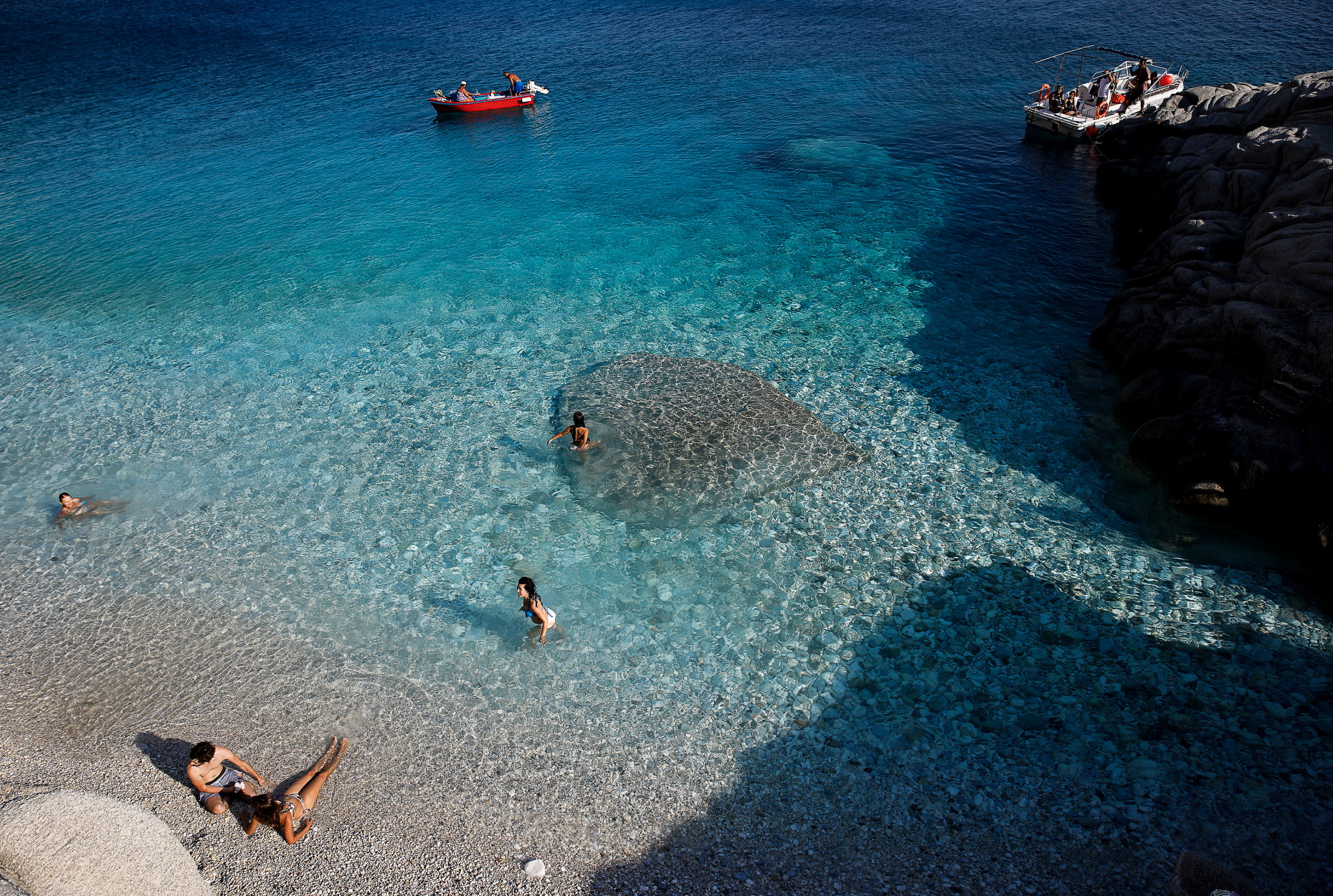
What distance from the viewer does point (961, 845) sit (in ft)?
28.2

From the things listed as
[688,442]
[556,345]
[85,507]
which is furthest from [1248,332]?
[85,507]

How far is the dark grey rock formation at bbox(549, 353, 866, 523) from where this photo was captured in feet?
46.5

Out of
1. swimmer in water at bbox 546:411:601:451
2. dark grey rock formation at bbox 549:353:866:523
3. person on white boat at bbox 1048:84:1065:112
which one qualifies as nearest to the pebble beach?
dark grey rock formation at bbox 549:353:866:523

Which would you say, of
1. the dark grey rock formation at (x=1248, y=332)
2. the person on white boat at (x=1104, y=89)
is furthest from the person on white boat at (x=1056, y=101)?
the dark grey rock formation at (x=1248, y=332)

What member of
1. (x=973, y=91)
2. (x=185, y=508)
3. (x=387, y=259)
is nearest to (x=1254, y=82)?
(x=973, y=91)

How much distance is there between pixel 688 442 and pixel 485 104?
95.0 ft

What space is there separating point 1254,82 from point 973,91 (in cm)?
1133

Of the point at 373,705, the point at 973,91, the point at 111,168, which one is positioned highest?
the point at 973,91

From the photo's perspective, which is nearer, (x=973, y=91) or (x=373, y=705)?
(x=373, y=705)

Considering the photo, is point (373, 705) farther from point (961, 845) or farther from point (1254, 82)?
point (1254, 82)

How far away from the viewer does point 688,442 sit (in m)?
15.3

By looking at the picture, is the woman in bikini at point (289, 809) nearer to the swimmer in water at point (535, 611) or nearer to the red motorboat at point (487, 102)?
the swimmer in water at point (535, 611)

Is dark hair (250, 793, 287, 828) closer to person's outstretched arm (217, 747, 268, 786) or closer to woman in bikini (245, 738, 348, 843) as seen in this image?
woman in bikini (245, 738, 348, 843)

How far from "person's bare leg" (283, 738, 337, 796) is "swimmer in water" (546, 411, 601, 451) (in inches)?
274
